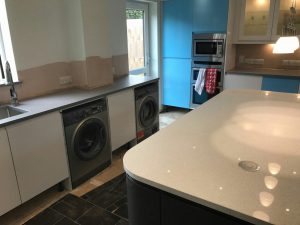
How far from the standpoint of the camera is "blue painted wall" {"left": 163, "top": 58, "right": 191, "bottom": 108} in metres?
4.38

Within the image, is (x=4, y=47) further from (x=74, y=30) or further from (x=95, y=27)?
(x=95, y=27)

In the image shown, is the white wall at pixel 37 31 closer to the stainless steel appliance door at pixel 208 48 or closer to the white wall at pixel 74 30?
the white wall at pixel 74 30

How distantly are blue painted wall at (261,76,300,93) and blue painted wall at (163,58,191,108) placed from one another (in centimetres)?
127

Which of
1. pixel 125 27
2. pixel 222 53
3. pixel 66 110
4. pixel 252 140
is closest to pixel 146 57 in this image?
pixel 125 27

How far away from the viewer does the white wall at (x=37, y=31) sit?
2.38m

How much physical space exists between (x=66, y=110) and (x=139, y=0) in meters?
2.54

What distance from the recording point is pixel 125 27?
3.65 metres

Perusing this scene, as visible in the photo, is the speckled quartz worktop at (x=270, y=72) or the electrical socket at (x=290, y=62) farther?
the electrical socket at (x=290, y=62)

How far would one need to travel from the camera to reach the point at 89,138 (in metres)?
2.64

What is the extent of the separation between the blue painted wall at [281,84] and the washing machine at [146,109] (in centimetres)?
161

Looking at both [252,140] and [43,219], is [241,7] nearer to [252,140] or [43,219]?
[252,140]

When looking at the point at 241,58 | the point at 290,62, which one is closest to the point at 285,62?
the point at 290,62

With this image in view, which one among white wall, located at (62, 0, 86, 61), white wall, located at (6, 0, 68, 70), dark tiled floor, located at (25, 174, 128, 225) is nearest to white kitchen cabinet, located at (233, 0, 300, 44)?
white wall, located at (62, 0, 86, 61)

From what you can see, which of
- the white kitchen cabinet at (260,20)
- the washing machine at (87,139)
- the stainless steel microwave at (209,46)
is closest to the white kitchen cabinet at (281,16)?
the white kitchen cabinet at (260,20)
